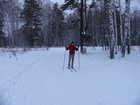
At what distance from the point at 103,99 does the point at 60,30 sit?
41485 millimetres

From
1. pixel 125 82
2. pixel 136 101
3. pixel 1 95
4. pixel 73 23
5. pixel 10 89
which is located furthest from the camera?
pixel 73 23

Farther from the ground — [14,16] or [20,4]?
[20,4]

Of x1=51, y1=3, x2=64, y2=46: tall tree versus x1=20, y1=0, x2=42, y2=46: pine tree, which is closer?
x1=20, y1=0, x2=42, y2=46: pine tree

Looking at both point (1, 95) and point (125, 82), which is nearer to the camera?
point (1, 95)

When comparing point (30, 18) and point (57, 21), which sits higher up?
point (57, 21)

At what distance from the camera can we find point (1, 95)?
4277 millimetres

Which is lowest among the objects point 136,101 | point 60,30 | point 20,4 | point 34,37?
point 136,101

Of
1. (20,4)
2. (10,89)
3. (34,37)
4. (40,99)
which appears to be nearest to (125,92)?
(40,99)

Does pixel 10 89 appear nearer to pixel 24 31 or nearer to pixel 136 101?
pixel 136 101

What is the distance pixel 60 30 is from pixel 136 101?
41.7 m

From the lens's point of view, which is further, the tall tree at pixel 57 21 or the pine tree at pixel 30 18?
the tall tree at pixel 57 21

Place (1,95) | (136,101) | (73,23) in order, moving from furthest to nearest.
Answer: (73,23)
(1,95)
(136,101)

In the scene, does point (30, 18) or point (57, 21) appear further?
point (57, 21)

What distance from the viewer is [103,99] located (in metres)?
4.04
